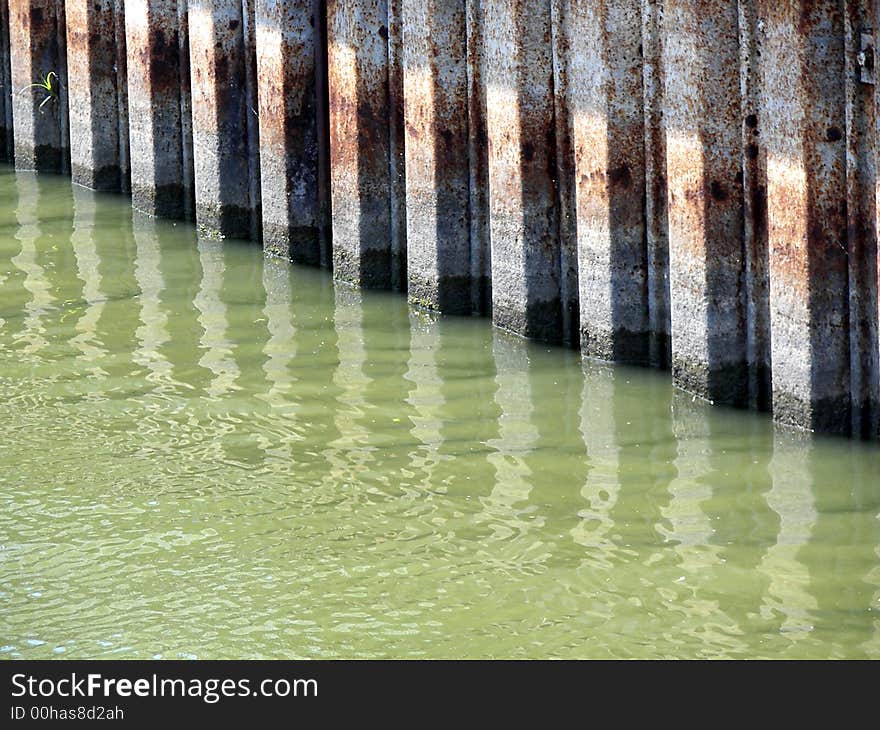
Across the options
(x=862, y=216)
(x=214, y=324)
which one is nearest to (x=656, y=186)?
(x=862, y=216)

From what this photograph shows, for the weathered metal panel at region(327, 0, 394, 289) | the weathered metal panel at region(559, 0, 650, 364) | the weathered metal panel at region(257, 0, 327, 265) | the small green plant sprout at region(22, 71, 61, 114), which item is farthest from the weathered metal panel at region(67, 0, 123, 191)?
the weathered metal panel at region(559, 0, 650, 364)

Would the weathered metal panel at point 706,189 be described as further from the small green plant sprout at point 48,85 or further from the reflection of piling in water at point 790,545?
the small green plant sprout at point 48,85

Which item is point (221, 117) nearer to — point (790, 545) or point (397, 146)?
point (397, 146)

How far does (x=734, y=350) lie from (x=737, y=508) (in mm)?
1325

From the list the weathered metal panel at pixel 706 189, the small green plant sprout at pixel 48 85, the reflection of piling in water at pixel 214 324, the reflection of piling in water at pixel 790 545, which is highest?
the small green plant sprout at pixel 48 85

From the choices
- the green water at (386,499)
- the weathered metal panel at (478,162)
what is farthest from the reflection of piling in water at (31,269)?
the weathered metal panel at (478,162)

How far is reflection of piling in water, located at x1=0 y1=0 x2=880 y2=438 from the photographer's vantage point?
889cm

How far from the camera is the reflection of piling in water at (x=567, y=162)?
889 cm

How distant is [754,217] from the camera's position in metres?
9.34

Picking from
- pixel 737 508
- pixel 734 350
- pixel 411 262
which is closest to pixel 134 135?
pixel 411 262

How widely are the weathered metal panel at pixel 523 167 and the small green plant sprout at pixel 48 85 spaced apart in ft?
19.6

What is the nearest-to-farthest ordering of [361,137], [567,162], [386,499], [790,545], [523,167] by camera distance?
[790,545] < [386,499] < [567,162] < [523,167] < [361,137]

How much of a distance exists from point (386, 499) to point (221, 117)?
17.2 ft

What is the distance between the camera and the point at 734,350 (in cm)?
959
